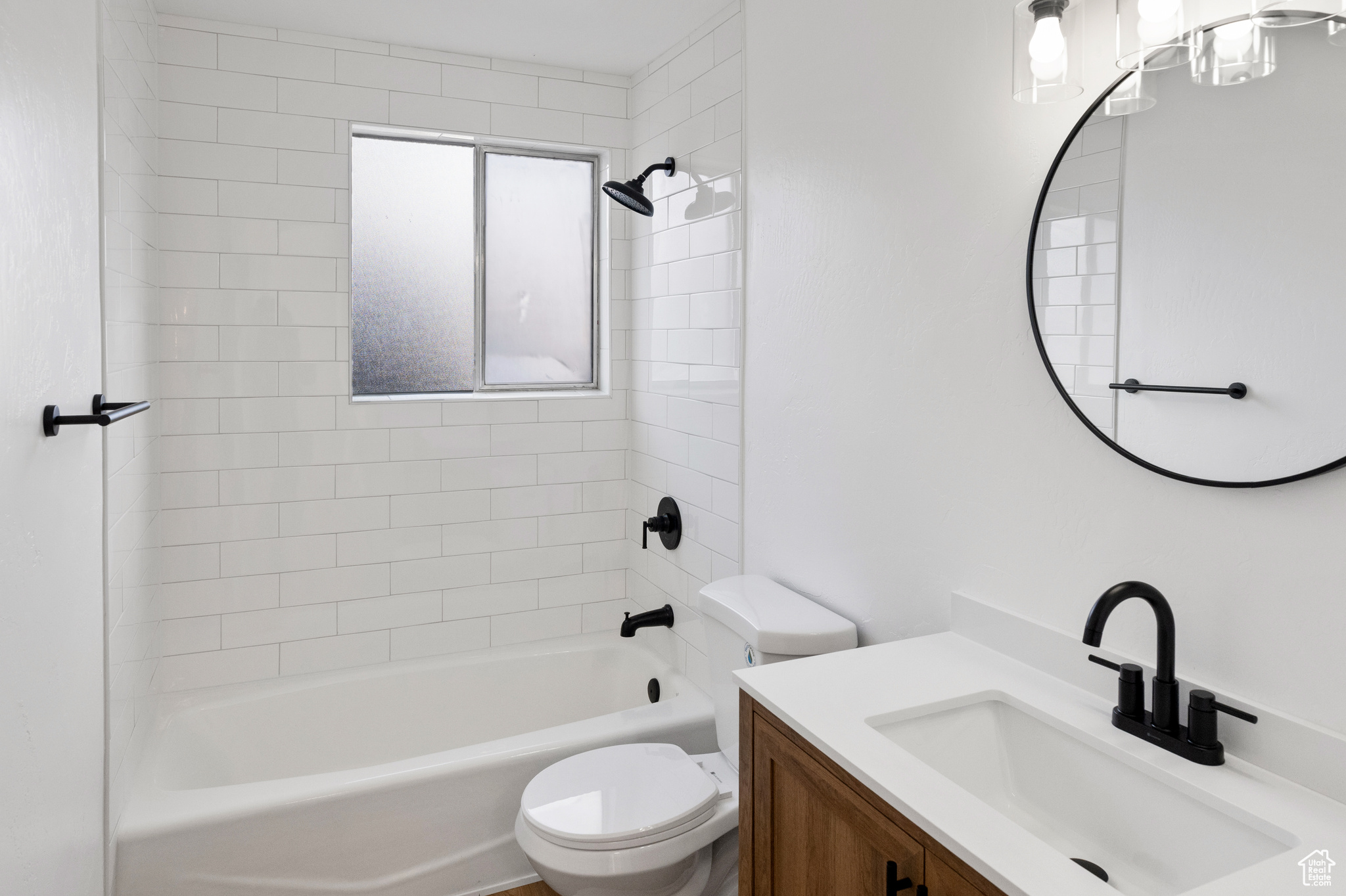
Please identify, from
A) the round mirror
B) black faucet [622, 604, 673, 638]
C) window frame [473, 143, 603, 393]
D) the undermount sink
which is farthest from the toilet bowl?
window frame [473, 143, 603, 393]

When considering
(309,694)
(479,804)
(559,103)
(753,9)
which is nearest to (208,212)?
(559,103)

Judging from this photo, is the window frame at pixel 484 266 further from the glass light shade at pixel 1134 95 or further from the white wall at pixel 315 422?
the glass light shade at pixel 1134 95

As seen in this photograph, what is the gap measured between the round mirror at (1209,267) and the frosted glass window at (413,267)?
87.4 inches

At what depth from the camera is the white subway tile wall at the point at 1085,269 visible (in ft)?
4.25

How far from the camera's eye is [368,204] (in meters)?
2.98

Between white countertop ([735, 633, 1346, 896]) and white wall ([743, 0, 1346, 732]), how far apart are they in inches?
4.5

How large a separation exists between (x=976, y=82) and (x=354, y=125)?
2110 millimetres

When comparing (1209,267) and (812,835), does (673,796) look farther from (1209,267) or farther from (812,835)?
(1209,267)

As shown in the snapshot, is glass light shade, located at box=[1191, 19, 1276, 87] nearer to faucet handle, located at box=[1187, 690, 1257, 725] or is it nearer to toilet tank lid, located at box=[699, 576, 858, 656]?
faucet handle, located at box=[1187, 690, 1257, 725]

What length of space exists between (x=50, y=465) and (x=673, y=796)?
1.38m

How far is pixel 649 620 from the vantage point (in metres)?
2.75

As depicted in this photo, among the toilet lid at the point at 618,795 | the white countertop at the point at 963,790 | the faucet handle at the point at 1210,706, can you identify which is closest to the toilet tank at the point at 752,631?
the toilet lid at the point at 618,795

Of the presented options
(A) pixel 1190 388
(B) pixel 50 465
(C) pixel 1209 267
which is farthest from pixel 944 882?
(B) pixel 50 465

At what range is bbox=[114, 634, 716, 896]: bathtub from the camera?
6.68 ft
